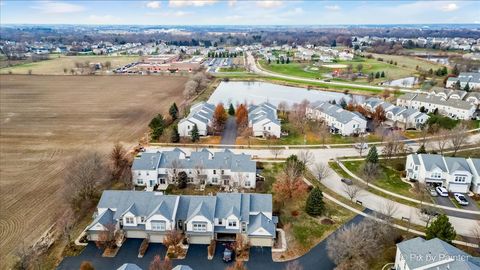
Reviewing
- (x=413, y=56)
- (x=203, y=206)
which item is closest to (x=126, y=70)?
(x=203, y=206)

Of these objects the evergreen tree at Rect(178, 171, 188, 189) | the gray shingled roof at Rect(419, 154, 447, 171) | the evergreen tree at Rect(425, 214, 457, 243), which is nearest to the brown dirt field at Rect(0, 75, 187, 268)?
the evergreen tree at Rect(178, 171, 188, 189)

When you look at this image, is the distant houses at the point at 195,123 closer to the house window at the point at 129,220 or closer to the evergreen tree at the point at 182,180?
the evergreen tree at the point at 182,180

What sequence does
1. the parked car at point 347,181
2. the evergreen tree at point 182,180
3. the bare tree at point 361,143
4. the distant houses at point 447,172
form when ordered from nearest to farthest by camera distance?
the evergreen tree at point 182,180
the distant houses at point 447,172
the parked car at point 347,181
the bare tree at point 361,143

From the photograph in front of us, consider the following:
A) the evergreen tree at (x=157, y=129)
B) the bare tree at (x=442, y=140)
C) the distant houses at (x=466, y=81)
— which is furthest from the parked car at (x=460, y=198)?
the distant houses at (x=466, y=81)

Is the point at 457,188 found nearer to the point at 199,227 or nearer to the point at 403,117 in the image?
the point at 403,117

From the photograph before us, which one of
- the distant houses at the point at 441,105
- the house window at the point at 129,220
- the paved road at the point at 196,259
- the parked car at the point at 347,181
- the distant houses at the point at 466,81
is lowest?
the paved road at the point at 196,259

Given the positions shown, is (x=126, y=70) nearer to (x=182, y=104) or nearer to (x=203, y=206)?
(x=182, y=104)
